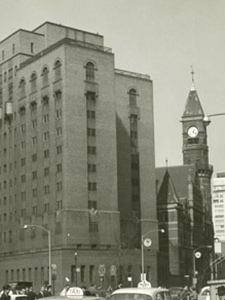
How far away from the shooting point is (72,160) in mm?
102625

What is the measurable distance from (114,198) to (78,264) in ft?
39.3

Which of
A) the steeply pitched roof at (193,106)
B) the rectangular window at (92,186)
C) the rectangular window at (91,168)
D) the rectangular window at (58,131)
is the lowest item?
the rectangular window at (92,186)

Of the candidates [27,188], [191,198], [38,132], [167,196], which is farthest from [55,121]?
[191,198]

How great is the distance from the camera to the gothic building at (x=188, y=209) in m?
133

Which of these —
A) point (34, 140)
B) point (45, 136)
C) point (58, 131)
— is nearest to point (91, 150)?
point (58, 131)

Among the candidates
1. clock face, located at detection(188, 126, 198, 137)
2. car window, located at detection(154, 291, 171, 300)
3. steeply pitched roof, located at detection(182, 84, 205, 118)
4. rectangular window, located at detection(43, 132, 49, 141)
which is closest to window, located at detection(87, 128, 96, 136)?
rectangular window, located at detection(43, 132, 49, 141)

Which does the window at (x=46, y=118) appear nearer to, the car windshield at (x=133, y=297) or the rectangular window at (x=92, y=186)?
the rectangular window at (x=92, y=186)

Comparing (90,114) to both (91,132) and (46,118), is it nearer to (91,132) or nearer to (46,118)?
(91,132)

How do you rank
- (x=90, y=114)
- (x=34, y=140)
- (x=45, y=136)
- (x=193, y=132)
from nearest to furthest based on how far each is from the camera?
(x=90, y=114), (x=45, y=136), (x=34, y=140), (x=193, y=132)

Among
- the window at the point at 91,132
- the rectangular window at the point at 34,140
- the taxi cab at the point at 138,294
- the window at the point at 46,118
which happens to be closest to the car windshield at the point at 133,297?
the taxi cab at the point at 138,294

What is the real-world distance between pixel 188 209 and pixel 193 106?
145ft

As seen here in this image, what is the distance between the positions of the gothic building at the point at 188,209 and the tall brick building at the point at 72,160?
45.3 ft

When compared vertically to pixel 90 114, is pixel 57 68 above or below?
above

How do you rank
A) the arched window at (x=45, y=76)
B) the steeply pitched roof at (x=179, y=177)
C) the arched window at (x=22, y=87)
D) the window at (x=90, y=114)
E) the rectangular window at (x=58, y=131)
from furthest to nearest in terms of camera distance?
1. the steeply pitched roof at (x=179, y=177)
2. the arched window at (x=22, y=87)
3. the arched window at (x=45, y=76)
4. the window at (x=90, y=114)
5. the rectangular window at (x=58, y=131)
